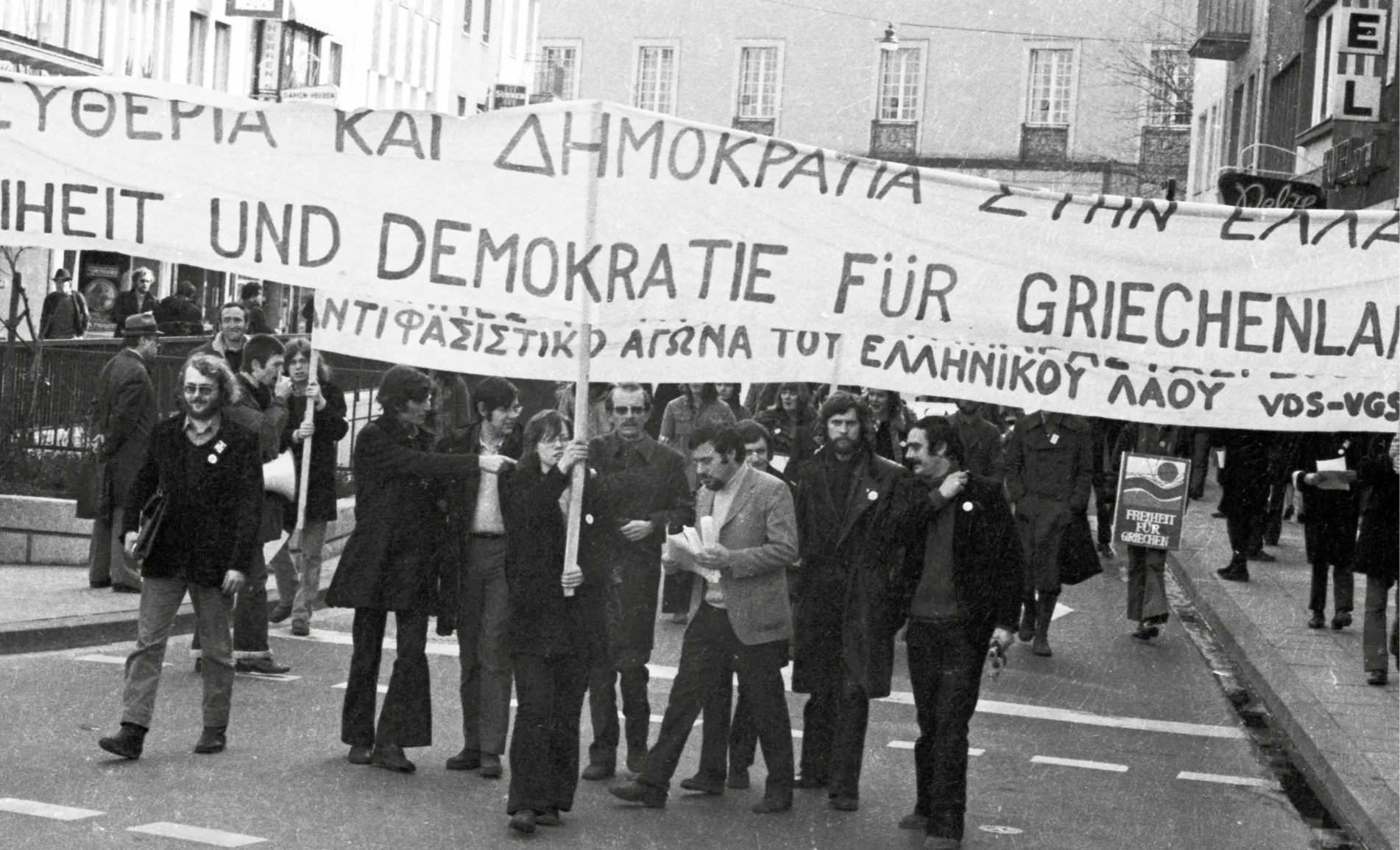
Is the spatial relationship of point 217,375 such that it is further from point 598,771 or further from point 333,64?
point 333,64

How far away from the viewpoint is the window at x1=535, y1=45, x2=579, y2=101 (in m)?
62.8

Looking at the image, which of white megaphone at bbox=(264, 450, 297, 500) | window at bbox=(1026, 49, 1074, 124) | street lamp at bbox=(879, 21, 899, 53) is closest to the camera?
white megaphone at bbox=(264, 450, 297, 500)

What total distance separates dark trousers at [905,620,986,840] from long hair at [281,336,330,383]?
5.25 meters

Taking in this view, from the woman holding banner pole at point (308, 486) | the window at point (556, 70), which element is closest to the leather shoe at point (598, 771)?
the woman holding banner pole at point (308, 486)

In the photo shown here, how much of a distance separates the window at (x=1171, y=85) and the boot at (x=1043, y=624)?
146 feet

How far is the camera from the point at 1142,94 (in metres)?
59.9

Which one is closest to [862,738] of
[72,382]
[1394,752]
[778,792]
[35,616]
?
[778,792]

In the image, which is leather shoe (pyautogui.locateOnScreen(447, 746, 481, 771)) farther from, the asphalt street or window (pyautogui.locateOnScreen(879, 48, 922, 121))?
window (pyautogui.locateOnScreen(879, 48, 922, 121))

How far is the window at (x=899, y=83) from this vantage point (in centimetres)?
6125

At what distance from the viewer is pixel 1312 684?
12484 millimetres

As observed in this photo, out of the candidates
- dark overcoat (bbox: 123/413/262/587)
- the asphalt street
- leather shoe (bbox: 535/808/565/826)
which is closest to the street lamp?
the asphalt street

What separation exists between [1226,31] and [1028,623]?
2568cm

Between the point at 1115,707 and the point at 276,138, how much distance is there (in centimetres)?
599

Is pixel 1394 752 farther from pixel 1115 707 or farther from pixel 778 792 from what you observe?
pixel 778 792
